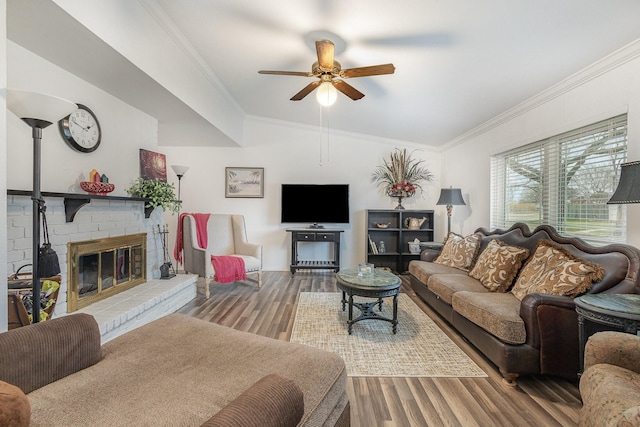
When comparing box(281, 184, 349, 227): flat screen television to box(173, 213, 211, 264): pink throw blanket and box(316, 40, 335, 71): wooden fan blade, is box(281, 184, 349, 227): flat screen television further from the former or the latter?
box(316, 40, 335, 71): wooden fan blade

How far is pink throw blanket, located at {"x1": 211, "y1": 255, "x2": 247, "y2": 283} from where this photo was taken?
12.8 feet

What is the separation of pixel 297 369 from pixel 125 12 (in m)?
2.69

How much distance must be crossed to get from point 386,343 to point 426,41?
2.59 metres

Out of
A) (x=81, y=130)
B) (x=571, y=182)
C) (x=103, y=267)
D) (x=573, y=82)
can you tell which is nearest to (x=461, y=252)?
(x=571, y=182)

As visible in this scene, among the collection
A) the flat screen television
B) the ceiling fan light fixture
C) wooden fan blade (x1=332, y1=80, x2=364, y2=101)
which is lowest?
the flat screen television

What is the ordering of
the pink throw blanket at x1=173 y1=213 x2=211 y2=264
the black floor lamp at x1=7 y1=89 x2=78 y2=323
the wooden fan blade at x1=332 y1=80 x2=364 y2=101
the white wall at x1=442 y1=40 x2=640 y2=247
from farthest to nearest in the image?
the pink throw blanket at x1=173 y1=213 x2=211 y2=264 < the wooden fan blade at x1=332 y1=80 x2=364 y2=101 < the white wall at x1=442 y1=40 x2=640 y2=247 < the black floor lamp at x1=7 y1=89 x2=78 y2=323

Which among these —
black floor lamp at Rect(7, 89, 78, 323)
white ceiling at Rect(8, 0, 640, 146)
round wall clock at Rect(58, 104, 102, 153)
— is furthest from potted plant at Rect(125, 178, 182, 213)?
black floor lamp at Rect(7, 89, 78, 323)

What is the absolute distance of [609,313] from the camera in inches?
60.8

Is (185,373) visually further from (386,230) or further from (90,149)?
(386,230)

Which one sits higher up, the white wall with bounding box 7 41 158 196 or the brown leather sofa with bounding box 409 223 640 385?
the white wall with bounding box 7 41 158 196

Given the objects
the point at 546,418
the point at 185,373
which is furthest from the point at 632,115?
the point at 185,373

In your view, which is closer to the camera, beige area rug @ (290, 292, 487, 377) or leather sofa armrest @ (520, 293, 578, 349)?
leather sofa armrest @ (520, 293, 578, 349)

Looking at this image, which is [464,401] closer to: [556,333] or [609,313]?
[556,333]

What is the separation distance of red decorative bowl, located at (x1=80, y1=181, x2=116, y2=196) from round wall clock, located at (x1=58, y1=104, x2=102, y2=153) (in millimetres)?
324
